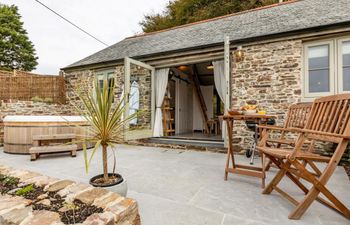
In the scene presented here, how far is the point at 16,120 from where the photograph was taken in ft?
13.2

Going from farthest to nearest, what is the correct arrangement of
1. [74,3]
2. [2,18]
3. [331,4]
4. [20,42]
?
[20,42]
[2,18]
[74,3]
[331,4]

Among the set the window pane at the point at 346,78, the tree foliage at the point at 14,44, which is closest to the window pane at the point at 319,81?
the window pane at the point at 346,78

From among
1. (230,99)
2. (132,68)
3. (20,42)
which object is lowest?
(230,99)

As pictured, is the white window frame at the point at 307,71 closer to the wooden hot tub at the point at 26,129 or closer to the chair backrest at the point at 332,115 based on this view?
the chair backrest at the point at 332,115

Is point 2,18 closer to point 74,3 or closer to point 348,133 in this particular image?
point 74,3

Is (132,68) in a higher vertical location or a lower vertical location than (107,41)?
lower

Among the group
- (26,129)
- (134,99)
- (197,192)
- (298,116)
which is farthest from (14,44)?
(298,116)

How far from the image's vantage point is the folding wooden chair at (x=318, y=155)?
59.5 inches

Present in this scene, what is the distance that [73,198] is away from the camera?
4.61ft

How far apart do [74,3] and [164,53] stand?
5639mm

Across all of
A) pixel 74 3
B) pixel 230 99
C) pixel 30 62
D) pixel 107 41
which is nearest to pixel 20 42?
pixel 30 62

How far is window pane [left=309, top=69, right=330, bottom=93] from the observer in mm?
3672

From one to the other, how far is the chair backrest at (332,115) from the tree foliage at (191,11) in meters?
9.68

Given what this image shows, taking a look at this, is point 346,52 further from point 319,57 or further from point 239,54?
point 239,54
